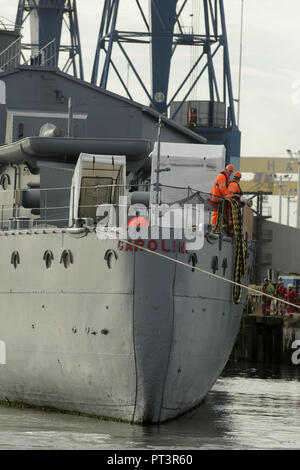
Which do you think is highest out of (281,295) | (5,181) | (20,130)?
(20,130)

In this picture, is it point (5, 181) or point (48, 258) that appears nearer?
point (48, 258)

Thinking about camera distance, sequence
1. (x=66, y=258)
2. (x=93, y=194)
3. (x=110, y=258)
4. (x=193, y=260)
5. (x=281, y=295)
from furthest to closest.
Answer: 1. (x=281, y=295)
2. (x=93, y=194)
3. (x=66, y=258)
4. (x=193, y=260)
5. (x=110, y=258)

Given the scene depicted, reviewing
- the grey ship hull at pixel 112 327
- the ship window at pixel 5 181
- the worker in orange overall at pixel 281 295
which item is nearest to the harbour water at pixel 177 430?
the grey ship hull at pixel 112 327

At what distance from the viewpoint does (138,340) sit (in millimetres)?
19188

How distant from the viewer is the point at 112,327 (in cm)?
1933

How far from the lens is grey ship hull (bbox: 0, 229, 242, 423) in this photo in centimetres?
1925

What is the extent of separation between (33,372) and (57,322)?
1.44 meters

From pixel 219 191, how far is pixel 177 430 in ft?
16.8

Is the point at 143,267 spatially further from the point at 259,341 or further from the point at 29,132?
the point at 259,341

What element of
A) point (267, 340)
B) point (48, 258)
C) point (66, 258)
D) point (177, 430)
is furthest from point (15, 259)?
point (267, 340)

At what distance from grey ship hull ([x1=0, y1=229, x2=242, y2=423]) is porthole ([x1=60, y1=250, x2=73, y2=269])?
82 millimetres

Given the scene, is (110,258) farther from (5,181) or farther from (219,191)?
(5,181)

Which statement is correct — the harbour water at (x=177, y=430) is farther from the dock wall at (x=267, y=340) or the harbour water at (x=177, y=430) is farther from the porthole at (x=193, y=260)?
the dock wall at (x=267, y=340)
